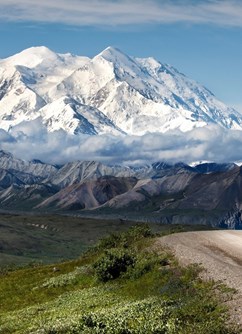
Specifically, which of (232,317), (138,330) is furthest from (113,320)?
(232,317)

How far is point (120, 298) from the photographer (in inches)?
1874

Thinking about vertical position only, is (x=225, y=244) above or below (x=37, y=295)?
above

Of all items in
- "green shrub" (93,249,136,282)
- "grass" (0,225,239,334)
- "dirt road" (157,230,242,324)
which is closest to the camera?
"grass" (0,225,239,334)

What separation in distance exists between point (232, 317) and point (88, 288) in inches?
894

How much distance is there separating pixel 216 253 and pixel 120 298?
1473 centimetres

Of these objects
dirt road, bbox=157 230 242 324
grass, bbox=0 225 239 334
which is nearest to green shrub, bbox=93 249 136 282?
grass, bbox=0 225 239 334

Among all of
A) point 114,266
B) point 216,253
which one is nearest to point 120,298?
point 114,266

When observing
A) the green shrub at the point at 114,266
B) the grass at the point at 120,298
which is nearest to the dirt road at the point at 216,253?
the grass at the point at 120,298

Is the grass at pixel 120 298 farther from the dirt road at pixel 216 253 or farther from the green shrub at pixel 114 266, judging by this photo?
the dirt road at pixel 216 253

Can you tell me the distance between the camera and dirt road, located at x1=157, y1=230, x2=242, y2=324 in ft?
143

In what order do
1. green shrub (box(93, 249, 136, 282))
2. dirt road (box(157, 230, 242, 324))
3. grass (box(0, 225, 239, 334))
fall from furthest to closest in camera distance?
green shrub (box(93, 249, 136, 282)), dirt road (box(157, 230, 242, 324)), grass (box(0, 225, 239, 334))

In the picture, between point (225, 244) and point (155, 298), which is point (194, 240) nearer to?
point (225, 244)

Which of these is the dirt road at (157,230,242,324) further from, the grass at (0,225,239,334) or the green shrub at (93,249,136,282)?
the green shrub at (93,249,136,282)

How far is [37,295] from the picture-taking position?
5853 centimetres
